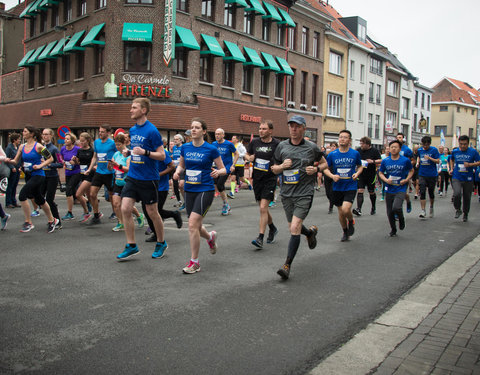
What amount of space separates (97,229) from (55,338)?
229 inches

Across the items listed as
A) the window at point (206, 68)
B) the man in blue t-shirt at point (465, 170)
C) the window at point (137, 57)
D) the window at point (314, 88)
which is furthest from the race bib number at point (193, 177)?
the window at point (314, 88)

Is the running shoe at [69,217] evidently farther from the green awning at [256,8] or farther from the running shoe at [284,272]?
the green awning at [256,8]

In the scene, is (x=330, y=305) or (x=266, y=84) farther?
(x=266, y=84)

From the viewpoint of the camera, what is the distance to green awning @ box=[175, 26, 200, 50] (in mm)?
22672

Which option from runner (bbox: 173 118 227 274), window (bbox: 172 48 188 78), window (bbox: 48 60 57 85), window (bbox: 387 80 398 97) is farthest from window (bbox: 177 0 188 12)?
window (bbox: 387 80 398 97)

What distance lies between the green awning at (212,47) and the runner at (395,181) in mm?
16391

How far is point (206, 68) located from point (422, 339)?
2368 centimetres

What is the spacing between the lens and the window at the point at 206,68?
25781 mm

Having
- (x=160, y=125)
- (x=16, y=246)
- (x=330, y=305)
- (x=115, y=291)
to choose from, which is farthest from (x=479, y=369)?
(x=160, y=125)

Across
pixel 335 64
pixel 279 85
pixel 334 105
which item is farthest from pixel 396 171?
pixel 335 64

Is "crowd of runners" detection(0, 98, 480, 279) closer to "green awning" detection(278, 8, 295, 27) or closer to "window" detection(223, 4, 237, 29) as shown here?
"window" detection(223, 4, 237, 29)

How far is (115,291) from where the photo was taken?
511 cm

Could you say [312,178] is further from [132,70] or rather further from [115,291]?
[132,70]

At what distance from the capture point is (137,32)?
22.5 m
